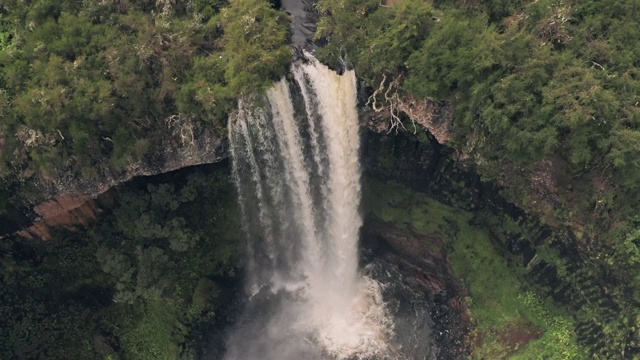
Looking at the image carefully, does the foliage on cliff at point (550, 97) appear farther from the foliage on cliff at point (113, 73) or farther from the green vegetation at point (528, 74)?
the foliage on cliff at point (113, 73)

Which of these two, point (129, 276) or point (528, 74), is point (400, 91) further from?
point (129, 276)

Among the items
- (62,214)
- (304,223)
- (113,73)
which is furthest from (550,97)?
(62,214)

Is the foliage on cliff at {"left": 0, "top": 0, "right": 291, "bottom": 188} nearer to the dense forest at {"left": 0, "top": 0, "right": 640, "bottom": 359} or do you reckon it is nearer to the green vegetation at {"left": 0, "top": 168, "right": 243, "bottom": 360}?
the dense forest at {"left": 0, "top": 0, "right": 640, "bottom": 359}

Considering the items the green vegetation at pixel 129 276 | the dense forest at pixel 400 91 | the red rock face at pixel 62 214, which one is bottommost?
the green vegetation at pixel 129 276

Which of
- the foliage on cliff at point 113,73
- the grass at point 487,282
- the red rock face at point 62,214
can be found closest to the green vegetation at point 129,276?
the red rock face at point 62,214

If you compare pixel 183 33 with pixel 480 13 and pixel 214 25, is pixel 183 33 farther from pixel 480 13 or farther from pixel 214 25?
pixel 480 13

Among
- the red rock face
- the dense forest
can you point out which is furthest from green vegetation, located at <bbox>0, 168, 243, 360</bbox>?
the red rock face

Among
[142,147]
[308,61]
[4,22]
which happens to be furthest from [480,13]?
[4,22]
